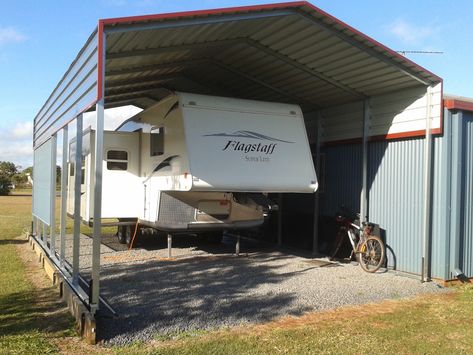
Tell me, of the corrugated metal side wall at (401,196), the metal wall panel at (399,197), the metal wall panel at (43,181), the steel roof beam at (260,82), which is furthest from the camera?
the steel roof beam at (260,82)

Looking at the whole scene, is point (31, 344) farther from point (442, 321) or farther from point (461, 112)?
point (461, 112)

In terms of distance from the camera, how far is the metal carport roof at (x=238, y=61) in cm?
590

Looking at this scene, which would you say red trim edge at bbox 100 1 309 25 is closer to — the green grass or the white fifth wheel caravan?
the white fifth wheel caravan

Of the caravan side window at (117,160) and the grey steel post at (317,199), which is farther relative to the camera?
the caravan side window at (117,160)

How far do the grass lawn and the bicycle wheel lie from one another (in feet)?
5.37

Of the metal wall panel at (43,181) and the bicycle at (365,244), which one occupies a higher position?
the metal wall panel at (43,181)

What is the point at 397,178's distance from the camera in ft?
27.2

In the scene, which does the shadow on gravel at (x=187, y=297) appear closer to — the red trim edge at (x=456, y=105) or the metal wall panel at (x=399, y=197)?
the metal wall panel at (x=399, y=197)

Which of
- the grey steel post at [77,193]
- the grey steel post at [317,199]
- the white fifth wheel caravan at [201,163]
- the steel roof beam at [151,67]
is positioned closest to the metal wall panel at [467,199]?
the white fifth wheel caravan at [201,163]

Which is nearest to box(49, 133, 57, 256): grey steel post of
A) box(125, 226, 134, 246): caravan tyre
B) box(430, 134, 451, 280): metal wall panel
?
box(125, 226, 134, 246): caravan tyre

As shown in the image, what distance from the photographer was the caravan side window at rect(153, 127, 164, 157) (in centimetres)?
946

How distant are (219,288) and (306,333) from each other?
2120mm

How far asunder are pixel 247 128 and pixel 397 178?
106 inches

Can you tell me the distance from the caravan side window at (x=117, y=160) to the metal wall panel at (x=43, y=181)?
1368mm
